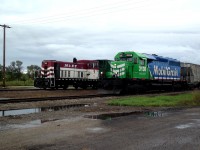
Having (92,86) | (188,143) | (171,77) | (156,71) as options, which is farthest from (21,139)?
(92,86)

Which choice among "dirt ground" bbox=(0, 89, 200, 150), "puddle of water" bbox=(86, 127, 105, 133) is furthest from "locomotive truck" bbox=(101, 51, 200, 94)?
"puddle of water" bbox=(86, 127, 105, 133)

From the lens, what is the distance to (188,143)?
773 cm

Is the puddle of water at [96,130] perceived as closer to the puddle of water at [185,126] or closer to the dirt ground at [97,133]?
the dirt ground at [97,133]

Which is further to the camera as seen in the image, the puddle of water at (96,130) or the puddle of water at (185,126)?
the puddle of water at (185,126)

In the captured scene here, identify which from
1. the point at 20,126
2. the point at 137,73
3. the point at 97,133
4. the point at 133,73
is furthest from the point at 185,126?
the point at 137,73

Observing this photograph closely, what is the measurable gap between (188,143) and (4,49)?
40.4 m

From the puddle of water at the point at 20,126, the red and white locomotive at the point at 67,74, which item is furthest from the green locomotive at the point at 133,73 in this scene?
the puddle of water at the point at 20,126

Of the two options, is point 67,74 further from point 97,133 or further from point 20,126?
point 97,133

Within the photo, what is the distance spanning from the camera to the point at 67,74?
35750mm

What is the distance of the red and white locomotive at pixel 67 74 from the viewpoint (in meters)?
34.6

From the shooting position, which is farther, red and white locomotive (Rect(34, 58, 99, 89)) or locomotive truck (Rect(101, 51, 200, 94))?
red and white locomotive (Rect(34, 58, 99, 89))

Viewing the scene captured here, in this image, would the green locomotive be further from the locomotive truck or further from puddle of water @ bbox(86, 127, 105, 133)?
puddle of water @ bbox(86, 127, 105, 133)

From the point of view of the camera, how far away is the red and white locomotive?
113 ft

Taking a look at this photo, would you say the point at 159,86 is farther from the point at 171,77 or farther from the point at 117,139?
the point at 117,139
